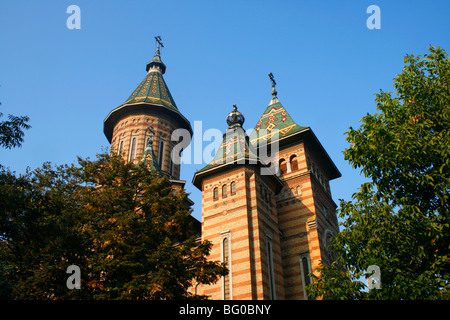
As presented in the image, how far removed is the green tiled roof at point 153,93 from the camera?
34.2 meters

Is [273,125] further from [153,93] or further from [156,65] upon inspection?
[156,65]

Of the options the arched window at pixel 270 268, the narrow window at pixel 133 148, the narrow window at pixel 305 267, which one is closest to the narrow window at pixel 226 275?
the arched window at pixel 270 268

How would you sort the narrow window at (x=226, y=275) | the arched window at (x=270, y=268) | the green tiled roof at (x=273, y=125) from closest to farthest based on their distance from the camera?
the narrow window at (x=226, y=275) < the arched window at (x=270, y=268) < the green tiled roof at (x=273, y=125)

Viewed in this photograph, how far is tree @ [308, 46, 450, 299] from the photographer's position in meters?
9.22

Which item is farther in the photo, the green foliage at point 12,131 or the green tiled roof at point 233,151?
the green tiled roof at point 233,151

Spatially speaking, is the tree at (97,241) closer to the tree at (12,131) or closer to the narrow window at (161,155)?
the tree at (12,131)

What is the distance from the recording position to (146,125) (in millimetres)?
33000

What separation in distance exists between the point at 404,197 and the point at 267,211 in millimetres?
12220

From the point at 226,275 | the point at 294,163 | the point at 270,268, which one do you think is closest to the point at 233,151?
the point at 294,163

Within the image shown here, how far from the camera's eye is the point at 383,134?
10.5 metres

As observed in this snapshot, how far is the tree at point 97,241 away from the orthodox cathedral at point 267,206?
3.23m

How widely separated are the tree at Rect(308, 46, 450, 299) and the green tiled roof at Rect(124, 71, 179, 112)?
2521 cm
